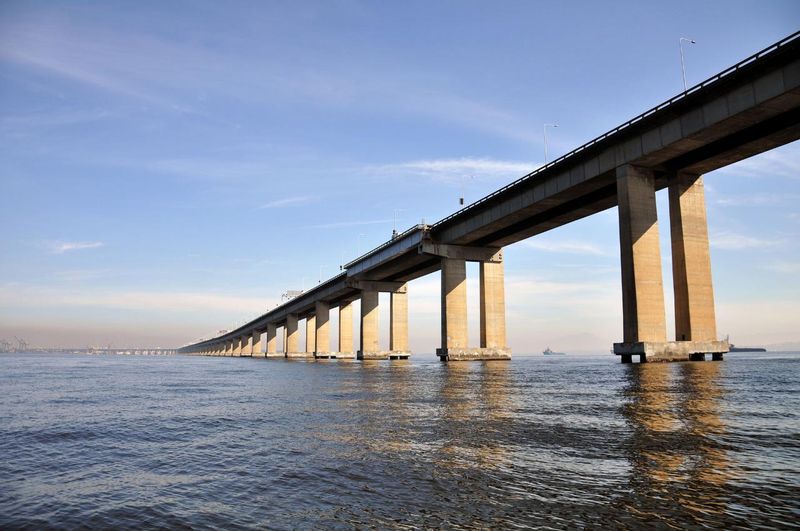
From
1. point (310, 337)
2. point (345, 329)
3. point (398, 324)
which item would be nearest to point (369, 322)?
point (398, 324)

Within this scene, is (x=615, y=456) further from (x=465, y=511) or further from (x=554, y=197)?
(x=554, y=197)

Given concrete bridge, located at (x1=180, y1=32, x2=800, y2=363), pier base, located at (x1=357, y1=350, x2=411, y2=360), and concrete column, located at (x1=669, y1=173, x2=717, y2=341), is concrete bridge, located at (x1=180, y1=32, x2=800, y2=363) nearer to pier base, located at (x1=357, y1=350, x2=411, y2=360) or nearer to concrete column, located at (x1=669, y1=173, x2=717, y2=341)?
concrete column, located at (x1=669, y1=173, x2=717, y2=341)

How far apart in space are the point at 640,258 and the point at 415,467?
141 feet

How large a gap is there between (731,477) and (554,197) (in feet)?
169

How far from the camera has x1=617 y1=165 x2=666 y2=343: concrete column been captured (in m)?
45.3

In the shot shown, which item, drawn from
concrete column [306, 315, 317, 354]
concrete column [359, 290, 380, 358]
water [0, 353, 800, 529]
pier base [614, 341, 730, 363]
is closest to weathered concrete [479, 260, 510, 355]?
pier base [614, 341, 730, 363]

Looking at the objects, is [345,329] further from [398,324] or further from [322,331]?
[398,324]

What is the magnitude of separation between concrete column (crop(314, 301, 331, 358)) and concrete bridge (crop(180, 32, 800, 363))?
59.2 metres

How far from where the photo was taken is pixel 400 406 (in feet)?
59.6

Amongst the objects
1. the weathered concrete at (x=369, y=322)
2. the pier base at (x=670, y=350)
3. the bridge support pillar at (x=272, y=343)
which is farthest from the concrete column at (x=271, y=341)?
the pier base at (x=670, y=350)

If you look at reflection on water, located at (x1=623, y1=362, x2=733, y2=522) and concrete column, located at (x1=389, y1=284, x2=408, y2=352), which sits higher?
concrete column, located at (x1=389, y1=284, x2=408, y2=352)

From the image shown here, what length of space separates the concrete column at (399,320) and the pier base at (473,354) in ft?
91.0

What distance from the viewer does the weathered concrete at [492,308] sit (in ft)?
244

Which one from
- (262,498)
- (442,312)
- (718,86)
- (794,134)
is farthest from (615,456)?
(442,312)
